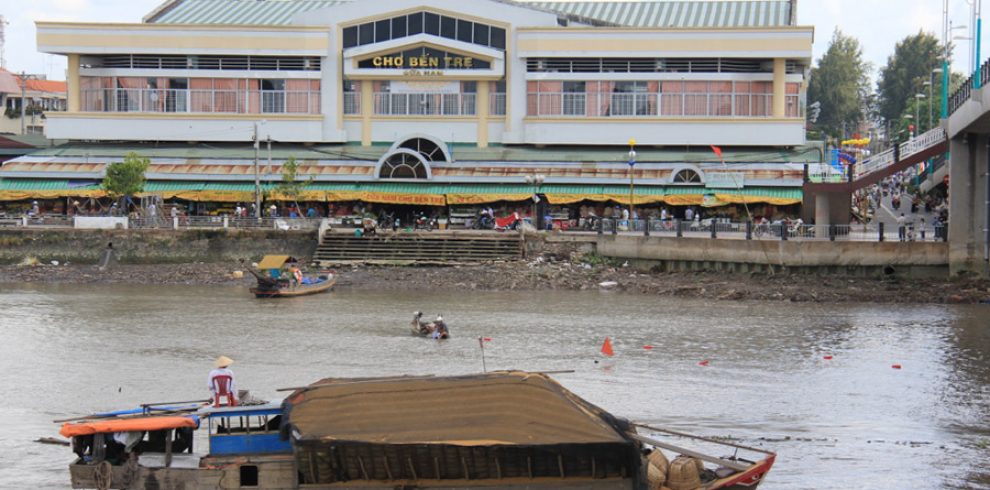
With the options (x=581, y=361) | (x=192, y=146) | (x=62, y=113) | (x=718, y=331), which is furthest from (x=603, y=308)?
(x=62, y=113)

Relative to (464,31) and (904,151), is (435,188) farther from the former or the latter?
(904,151)

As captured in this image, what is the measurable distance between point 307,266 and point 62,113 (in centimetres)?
2042

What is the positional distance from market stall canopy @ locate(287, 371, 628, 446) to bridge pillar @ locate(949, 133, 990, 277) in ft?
97.2

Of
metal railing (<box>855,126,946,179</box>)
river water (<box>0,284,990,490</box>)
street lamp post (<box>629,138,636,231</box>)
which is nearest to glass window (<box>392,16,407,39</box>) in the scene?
street lamp post (<box>629,138,636,231</box>)

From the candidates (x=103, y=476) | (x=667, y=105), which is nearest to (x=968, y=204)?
(x=667, y=105)

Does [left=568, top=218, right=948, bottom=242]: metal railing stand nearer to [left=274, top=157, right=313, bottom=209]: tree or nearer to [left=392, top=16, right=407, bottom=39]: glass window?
[left=274, top=157, right=313, bottom=209]: tree

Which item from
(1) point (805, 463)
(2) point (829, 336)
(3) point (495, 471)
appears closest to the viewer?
(3) point (495, 471)

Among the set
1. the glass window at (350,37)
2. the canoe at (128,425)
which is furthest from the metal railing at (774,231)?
the canoe at (128,425)

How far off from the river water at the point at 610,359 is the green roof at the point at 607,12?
2560 cm

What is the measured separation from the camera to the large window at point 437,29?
63438 millimetres

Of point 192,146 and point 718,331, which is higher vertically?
point 192,146

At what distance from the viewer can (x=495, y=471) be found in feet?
57.9

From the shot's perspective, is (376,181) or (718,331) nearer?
(718,331)

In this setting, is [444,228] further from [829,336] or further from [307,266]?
[829,336]
